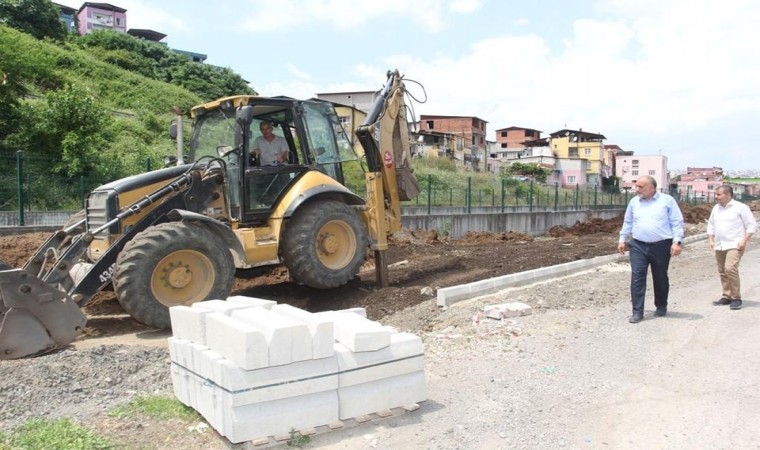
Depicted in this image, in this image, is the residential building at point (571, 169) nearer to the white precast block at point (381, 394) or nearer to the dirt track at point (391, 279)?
the dirt track at point (391, 279)

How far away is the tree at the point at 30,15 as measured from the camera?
36188mm

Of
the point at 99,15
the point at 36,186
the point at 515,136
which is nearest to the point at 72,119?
the point at 36,186

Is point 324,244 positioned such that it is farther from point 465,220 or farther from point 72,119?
point 465,220

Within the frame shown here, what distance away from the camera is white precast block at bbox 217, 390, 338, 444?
346 centimetres

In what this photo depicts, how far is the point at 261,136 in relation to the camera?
7.85 metres

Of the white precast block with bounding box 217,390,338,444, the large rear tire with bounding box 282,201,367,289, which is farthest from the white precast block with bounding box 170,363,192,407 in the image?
the large rear tire with bounding box 282,201,367,289

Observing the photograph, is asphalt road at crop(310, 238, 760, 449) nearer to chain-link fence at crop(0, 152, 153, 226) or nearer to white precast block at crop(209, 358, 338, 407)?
white precast block at crop(209, 358, 338, 407)

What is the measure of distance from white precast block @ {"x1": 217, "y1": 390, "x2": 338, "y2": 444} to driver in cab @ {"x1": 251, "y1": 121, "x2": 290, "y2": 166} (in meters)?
4.62

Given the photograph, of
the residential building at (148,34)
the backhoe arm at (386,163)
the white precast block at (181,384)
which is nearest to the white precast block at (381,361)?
the white precast block at (181,384)

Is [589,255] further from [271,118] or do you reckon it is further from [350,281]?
[271,118]

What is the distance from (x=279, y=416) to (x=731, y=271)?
19.7 feet

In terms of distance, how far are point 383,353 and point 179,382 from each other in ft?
4.91

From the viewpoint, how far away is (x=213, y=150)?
7.92m

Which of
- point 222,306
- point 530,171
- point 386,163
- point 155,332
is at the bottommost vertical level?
point 155,332
